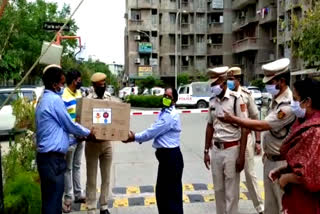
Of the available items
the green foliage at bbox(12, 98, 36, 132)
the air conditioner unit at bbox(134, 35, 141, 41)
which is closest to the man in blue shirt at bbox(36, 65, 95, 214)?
the green foliage at bbox(12, 98, 36, 132)

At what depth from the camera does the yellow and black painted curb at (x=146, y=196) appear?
7250mm

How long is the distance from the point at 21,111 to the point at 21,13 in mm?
2143

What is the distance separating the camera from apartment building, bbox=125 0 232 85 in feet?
199

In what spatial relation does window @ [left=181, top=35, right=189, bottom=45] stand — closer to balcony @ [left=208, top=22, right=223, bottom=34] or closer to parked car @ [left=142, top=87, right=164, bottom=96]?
balcony @ [left=208, top=22, right=223, bottom=34]

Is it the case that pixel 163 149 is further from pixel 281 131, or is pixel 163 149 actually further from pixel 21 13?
pixel 21 13

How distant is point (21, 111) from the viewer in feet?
25.0

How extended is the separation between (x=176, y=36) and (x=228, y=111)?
55423 millimetres

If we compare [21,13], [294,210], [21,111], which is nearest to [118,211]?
[21,111]

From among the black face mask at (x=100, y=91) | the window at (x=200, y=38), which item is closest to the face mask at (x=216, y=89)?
the black face mask at (x=100, y=91)

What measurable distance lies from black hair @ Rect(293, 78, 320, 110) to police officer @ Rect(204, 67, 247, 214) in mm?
1796

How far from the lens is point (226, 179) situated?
18.7ft

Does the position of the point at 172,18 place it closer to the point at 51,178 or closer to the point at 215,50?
the point at 215,50

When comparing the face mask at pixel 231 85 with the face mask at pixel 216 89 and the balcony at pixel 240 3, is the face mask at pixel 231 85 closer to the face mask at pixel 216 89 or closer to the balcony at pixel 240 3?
the face mask at pixel 216 89

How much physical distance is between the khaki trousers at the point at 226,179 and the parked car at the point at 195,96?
1184 inches
